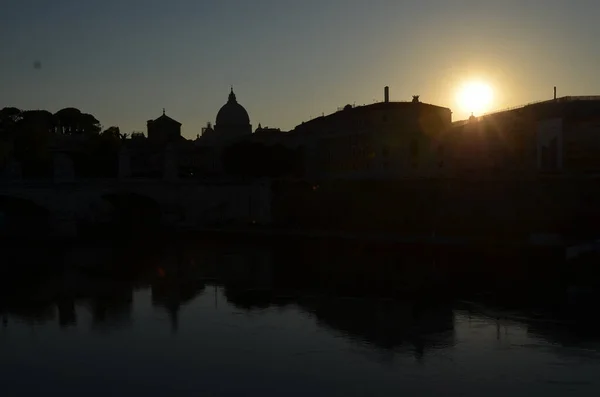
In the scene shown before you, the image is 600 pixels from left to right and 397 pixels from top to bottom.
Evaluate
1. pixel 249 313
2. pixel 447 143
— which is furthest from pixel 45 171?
pixel 249 313

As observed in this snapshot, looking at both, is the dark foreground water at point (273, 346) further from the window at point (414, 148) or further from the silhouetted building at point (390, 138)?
the window at point (414, 148)

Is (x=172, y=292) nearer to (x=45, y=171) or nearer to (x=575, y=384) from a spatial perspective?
(x=575, y=384)

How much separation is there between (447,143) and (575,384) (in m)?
29.6

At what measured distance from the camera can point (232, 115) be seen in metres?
58.2

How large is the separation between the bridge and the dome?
21.1m

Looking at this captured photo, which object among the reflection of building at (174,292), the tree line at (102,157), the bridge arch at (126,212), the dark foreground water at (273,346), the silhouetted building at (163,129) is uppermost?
the silhouetted building at (163,129)

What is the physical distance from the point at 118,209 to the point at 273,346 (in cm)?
2512

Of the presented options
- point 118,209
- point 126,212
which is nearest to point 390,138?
point 126,212

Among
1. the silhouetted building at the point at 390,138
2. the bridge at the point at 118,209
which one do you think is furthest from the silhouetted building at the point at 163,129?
the bridge at the point at 118,209

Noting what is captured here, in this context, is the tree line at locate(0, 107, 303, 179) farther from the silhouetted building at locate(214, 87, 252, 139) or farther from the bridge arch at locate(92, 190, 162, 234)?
the silhouetted building at locate(214, 87, 252, 139)

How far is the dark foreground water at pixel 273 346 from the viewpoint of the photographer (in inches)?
466

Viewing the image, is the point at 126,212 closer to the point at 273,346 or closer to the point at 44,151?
the point at 44,151

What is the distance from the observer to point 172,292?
65.0 ft

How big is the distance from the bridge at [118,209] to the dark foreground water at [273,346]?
11447 mm
